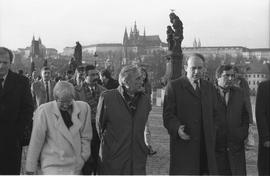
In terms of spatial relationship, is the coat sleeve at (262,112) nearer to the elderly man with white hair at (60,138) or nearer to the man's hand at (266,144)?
the man's hand at (266,144)

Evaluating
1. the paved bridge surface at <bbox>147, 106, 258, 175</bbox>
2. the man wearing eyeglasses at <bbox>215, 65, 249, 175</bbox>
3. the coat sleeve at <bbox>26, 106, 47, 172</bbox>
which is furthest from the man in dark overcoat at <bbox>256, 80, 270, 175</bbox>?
the paved bridge surface at <bbox>147, 106, 258, 175</bbox>

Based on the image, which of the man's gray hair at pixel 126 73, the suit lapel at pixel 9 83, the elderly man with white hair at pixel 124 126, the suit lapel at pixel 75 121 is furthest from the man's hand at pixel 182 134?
the suit lapel at pixel 9 83

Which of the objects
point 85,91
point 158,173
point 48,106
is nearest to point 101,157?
point 48,106

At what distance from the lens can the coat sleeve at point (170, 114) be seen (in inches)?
196

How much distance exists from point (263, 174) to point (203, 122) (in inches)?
34.4

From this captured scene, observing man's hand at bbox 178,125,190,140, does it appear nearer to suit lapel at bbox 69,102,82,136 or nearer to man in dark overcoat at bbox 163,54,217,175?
man in dark overcoat at bbox 163,54,217,175

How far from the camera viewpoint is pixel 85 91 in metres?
6.31

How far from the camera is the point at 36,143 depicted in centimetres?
451

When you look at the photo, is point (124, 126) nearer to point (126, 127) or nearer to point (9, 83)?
point (126, 127)

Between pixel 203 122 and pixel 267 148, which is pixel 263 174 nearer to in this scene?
pixel 267 148

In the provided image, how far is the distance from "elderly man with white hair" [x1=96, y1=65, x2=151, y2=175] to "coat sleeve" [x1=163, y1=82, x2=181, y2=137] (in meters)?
0.26

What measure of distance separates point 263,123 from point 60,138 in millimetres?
2197

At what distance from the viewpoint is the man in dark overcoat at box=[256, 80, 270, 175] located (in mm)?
5051

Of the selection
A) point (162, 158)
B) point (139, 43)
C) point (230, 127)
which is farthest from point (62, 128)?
point (139, 43)
